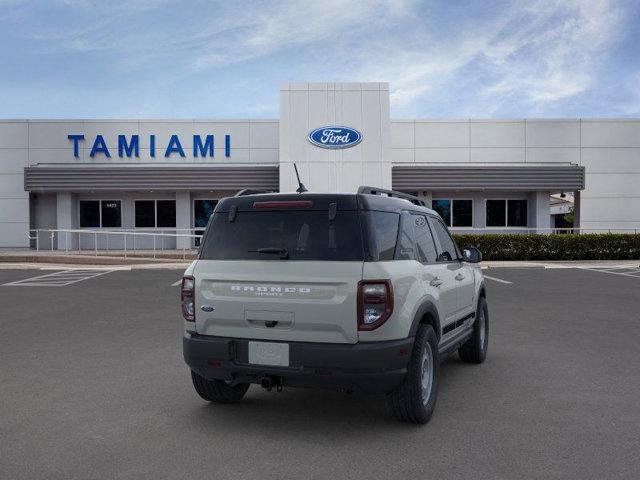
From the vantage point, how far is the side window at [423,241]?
531cm

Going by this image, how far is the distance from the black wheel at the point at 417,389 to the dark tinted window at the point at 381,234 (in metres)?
0.70

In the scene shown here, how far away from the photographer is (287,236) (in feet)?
15.4

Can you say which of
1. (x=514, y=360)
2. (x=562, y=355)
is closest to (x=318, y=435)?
(x=514, y=360)

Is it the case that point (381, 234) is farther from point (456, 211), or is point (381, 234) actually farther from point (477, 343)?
point (456, 211)

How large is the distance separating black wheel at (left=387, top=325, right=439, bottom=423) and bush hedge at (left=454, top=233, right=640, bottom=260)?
61.5 feet

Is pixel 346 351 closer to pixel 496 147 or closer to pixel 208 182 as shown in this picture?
pixel 208 182

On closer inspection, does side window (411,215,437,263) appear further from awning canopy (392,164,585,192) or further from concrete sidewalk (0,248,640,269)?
awning canopy (392,164,585,192)

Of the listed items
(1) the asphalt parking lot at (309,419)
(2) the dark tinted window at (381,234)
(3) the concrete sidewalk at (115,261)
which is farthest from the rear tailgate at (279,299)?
(3) the concrete sidewalk at (115,261)

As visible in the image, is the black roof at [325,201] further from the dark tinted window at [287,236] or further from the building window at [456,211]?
the building window at [456,211]

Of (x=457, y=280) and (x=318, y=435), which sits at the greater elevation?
(x=457, y=280)

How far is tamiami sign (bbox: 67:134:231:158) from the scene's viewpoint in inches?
1101

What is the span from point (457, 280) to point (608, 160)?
2576 centimetres

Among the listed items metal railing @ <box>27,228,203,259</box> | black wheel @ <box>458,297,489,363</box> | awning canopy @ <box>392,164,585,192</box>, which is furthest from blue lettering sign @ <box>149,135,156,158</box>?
black wheel @ <box>458,297,489,363</box>

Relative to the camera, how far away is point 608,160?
28547mm
